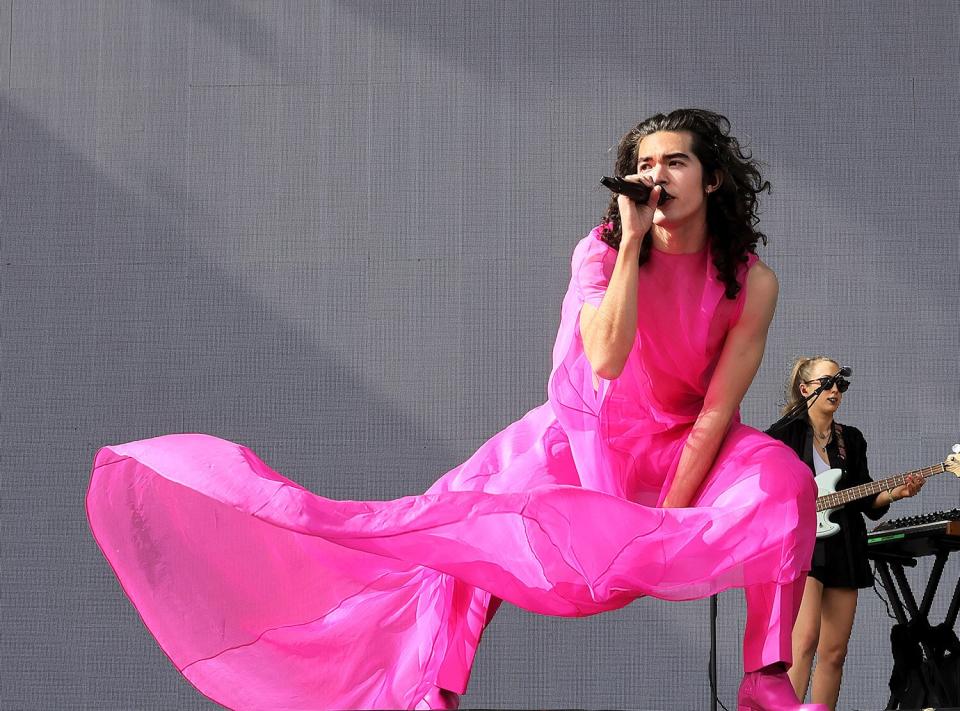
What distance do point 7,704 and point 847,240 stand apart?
3375mm

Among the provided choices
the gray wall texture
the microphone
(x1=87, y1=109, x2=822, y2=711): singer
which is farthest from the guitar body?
the microphone

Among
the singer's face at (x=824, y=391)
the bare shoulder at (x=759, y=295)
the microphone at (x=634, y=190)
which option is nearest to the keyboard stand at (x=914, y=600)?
the singer's face at (x=824, y=391)

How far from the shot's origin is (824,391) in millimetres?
4059

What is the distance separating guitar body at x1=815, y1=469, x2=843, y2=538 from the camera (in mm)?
3863

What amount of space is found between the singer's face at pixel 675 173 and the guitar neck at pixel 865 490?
172cm

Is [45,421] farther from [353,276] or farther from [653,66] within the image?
[653,66]

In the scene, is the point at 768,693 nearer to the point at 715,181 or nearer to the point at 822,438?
the point at 715,181

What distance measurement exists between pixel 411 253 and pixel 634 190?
7.51 ft

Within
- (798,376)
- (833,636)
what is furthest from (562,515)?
(798,376)

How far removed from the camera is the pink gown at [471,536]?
2137 millimetres

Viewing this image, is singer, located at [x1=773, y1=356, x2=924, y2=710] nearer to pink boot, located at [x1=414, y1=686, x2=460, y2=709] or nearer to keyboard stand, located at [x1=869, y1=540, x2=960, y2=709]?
keyboard stand, located at [x1=869, y1=540, x2=960, y2=709]

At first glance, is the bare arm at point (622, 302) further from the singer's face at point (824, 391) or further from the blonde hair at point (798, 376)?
the blonde hair at point (798, 376)

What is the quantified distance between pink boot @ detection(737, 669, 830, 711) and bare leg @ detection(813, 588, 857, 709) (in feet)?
5.89

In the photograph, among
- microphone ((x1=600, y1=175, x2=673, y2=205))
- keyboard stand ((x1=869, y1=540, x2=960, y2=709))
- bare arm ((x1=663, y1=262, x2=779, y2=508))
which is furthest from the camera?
keyboard stand ((x1=869, y1=540, x2=960, y2=709))
